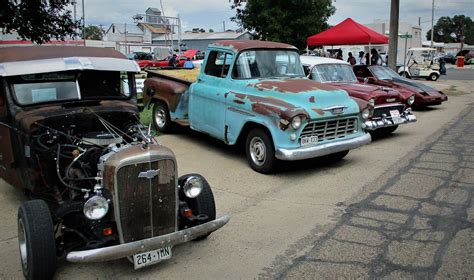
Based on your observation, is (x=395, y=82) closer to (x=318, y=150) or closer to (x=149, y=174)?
(x=318, y=150)

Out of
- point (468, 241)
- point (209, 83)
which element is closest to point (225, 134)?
point (209, 83)

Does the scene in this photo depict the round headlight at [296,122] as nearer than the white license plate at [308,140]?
Yes

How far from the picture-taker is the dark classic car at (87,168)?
3520 mm

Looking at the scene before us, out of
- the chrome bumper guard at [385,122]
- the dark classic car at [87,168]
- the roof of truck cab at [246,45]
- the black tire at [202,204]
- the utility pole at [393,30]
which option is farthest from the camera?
the utility pole at [393,30]

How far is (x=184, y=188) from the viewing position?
13.5ft

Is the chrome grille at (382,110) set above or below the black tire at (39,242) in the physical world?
above

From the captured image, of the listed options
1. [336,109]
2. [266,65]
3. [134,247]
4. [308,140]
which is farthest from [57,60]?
[336,109]

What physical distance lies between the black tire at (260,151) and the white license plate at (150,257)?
127 inches

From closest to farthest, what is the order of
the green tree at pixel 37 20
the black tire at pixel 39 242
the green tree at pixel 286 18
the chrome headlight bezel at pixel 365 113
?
the black tire at pixel 39 242 < the chrome headlight bezel at pixel 365 113 < the green tree at pixel 37 20 < the green tree at pixel 286 18

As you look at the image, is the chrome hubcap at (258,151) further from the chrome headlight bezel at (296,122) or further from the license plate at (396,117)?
the license plate at (396,117)

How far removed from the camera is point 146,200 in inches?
144

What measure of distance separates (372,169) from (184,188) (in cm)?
410

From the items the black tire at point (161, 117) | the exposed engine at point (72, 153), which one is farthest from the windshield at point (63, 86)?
the black tire at point (161, 117)

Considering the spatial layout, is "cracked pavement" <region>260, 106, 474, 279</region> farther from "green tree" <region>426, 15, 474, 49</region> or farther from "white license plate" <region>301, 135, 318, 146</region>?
"green tree" <region>426, 15, 474, 49</region>
